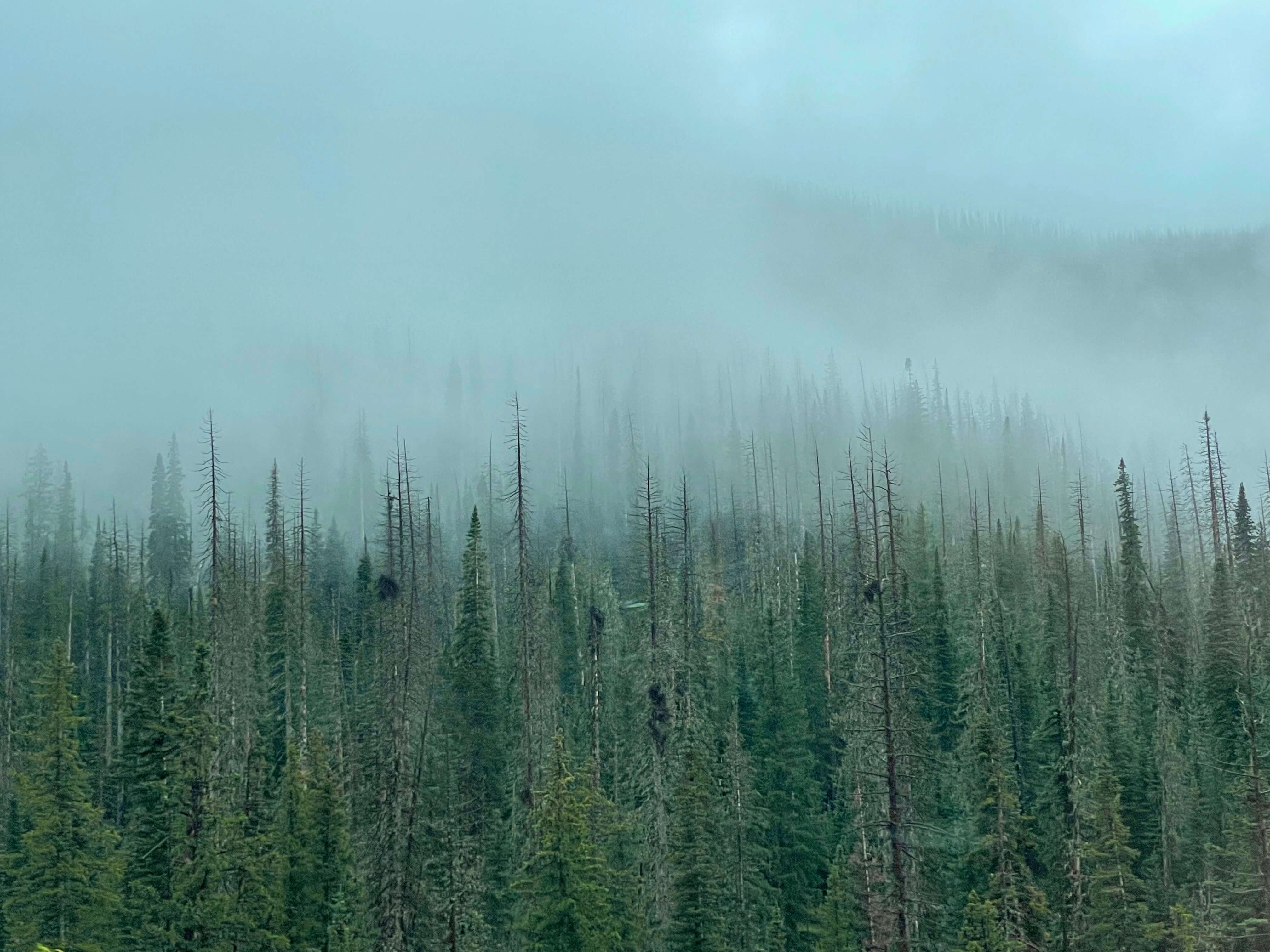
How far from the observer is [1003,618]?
242 feet

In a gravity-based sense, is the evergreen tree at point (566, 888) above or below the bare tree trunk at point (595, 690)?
below

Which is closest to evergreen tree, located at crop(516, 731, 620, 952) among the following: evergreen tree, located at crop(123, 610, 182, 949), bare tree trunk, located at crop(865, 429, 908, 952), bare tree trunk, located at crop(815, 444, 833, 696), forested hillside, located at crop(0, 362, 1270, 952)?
forested hillside, located at crop(0, 362, 1270, 952)

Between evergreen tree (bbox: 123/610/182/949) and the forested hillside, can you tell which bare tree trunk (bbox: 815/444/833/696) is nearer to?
the forested hillside

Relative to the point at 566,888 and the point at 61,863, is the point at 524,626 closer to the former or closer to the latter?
the point at 566,888

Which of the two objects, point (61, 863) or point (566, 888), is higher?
point (61, 863)

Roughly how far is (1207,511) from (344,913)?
79003 millimetres

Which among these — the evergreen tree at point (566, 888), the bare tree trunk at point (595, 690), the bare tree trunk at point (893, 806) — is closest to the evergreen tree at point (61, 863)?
the evergreen tree at point (566, 888)

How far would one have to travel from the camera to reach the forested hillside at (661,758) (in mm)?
39375

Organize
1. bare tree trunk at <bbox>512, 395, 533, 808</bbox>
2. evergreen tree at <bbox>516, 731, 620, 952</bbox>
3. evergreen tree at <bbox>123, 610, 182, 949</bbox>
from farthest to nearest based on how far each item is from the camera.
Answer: bare tree trunk at <bbox>512, 395, 533, 808</bbox> → evergreen tree at <bbox>516, 731, 620, 952</bbox> → evergreen tree at <bbox>123, 610, 182, 949</bbox>

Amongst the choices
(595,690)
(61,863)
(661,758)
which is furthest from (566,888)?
(595,690)

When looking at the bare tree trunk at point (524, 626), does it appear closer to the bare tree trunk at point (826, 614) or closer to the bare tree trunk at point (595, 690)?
the bare tree trunk at point (595, 690)

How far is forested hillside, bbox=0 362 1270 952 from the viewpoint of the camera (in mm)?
39375

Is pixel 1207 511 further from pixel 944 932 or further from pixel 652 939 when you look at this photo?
pixel 652 939

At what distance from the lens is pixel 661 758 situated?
5169cm
